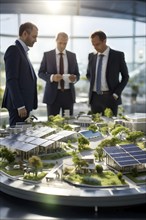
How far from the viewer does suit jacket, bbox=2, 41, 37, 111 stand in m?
3.50

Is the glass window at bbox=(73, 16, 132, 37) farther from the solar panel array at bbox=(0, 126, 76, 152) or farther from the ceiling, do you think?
the solar panel array at bbox=(0, 126, 76, 152)

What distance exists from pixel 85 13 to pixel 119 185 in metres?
9.47

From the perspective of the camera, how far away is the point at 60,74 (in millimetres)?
4562

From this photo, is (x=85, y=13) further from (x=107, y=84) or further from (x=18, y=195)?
(x=18, y=195)

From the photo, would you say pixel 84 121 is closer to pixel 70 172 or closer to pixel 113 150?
pixel 113 150

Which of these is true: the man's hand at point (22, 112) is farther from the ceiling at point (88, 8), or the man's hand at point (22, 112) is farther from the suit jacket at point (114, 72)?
the ceiling at point (88, 8)

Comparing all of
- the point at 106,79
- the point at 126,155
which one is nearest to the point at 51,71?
the point at 106,79

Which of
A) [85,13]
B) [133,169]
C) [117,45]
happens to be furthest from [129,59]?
[133,169]

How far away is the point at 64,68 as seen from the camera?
4.66m

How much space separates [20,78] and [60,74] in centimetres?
101

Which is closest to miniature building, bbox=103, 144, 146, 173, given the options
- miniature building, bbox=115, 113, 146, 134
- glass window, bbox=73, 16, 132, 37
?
miniature building, bbox=115, 113, 146, 134

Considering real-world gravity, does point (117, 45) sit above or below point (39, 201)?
above

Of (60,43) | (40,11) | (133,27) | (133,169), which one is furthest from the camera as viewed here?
(133,27)

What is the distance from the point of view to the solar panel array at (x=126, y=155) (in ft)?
7.34
